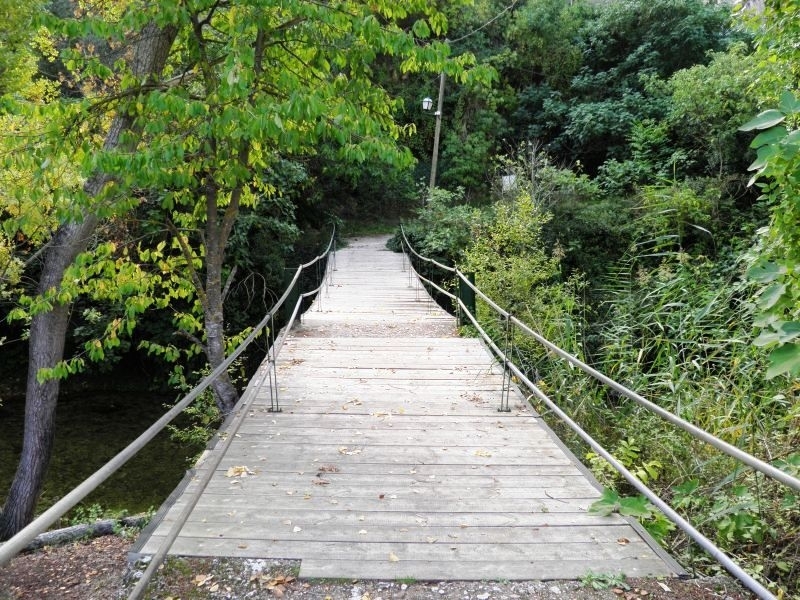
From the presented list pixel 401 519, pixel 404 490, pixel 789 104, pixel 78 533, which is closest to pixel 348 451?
pixel 404 490

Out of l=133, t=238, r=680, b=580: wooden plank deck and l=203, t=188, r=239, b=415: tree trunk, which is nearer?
l=133, t=238, r=680, b=580: wooden plank deck

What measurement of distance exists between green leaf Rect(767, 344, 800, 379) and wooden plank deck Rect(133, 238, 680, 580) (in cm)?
129

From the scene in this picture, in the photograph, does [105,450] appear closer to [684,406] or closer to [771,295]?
[684,406]

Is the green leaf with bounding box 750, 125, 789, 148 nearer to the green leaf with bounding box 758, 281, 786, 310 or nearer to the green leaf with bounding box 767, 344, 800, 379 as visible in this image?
the green leaf with bounding box 758, 281, 786, 310

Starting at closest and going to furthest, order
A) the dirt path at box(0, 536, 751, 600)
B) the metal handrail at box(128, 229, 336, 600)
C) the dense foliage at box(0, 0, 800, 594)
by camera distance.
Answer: the metal handrail at box(128, 229, 336, 600) → the dirt path at box(0, 536, 751, 600) → the dense foliage at box(0, 0, 800, 594)

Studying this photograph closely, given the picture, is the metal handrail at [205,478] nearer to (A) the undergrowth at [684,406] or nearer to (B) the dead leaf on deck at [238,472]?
(B) the dead leaf on deck at [238,472]

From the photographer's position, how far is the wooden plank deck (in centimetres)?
289

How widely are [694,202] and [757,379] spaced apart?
30.4 ft

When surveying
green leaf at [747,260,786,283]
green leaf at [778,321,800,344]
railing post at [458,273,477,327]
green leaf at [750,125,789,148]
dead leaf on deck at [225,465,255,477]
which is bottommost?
dead leaf on deck at [225,465,255,477]

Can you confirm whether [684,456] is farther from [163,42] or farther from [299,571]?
[163,42]

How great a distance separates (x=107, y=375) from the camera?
48.5 ft

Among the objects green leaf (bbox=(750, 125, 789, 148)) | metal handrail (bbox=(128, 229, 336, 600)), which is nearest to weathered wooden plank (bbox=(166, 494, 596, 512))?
metal handrail (bbox=(128, 229, 336, 600))

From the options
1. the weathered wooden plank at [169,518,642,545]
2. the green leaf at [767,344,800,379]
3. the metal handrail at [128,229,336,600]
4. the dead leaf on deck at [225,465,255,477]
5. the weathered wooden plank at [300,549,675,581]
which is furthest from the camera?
the dead leaf on deck at [225,465,255,477]

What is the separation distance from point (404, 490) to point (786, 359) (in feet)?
7.78
